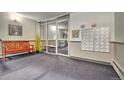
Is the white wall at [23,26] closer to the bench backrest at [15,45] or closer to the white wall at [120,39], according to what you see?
the bench backrest at [15,45]

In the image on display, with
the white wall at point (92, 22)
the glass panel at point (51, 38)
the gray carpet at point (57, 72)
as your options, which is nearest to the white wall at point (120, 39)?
the gray carpet at point (57, 72)

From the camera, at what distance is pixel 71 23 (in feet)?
15.4

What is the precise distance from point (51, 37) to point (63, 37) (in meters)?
1.16

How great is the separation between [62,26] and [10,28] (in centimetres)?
300

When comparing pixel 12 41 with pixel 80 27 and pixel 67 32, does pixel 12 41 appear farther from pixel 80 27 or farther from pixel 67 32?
pixel 80 27

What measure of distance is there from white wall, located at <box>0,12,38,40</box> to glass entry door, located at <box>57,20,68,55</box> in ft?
7.07

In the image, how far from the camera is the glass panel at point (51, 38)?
601 centimetres

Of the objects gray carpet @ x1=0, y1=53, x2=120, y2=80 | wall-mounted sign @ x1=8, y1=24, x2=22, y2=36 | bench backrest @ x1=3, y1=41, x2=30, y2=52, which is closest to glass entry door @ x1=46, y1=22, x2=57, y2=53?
bench backrest @ x1=3, y1=41, x2=30, y2=52

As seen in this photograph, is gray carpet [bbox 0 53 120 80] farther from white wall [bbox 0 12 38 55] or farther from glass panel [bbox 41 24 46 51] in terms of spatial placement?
glass panel [bbox 41 24 46 51]

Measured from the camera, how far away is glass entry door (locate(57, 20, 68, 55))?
5.27 meters

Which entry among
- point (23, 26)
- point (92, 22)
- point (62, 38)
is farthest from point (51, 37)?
point (92, 22)

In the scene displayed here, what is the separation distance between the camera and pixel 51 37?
625 cm

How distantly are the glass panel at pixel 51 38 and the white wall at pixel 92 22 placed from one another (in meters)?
1.63
